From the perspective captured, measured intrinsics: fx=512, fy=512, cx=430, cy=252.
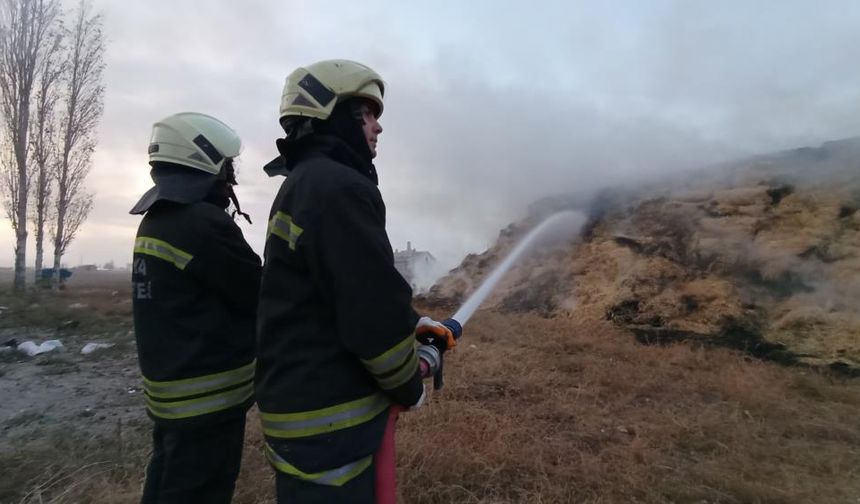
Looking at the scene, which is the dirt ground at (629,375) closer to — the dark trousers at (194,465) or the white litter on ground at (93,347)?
the white litter on ground at (93,347)

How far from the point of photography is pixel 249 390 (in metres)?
2.18

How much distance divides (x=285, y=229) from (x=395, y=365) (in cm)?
52

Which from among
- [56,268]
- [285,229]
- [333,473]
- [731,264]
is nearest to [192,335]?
[285,229]

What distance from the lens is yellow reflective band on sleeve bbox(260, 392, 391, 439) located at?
4.75ft

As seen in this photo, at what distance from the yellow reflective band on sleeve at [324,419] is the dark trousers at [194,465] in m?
0.72

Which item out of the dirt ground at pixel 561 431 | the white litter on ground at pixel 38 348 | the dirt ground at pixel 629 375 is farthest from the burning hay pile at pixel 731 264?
the white litter on ground at pixel 38 348

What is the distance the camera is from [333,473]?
4.74 feet

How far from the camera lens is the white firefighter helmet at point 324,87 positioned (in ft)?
5.48

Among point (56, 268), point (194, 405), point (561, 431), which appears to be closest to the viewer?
point (194, 405)

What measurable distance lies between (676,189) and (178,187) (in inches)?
342

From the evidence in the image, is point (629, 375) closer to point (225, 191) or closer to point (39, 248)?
point (225, 191)

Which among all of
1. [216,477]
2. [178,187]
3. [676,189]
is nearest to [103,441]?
[216,477]

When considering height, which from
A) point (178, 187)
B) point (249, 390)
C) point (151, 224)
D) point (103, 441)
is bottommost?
point (103, 441)

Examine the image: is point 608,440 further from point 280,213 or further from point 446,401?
point 280,213
